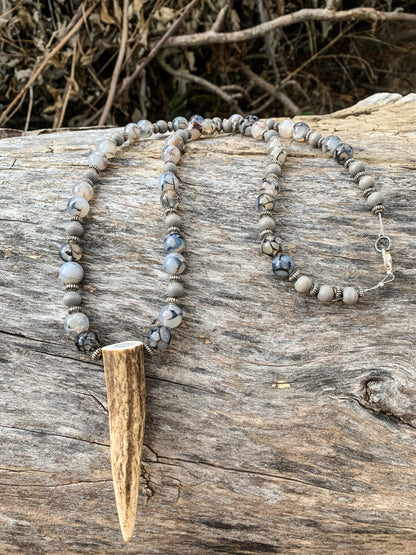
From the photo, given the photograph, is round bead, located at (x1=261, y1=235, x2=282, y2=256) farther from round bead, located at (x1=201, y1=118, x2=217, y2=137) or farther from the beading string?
round bead, located at (x1=201, y1=118, x2=217, y2=137)

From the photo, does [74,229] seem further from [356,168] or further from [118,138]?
[356,168]

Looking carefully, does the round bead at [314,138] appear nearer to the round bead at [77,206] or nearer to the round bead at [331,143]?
the round bead at [331,143]

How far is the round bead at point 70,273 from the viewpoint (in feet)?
5.09

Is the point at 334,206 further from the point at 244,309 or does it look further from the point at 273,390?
the point at 273,390

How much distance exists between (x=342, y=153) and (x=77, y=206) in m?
0.92

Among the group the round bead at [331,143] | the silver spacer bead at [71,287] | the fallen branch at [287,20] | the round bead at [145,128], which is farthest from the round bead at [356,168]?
the fallen branch at [287,20]

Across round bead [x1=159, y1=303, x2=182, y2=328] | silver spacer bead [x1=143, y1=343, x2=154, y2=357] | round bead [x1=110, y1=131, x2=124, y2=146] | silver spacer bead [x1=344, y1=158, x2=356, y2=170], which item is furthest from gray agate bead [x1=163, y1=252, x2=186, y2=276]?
silver spacer bead [x1=344, y1=158, x2=356, y2=170]

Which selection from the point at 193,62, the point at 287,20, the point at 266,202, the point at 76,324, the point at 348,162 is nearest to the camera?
the point at 76,324

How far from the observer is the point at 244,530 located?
147 centimetres

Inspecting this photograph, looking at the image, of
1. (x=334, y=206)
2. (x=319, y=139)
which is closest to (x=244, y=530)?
(x=334, y=206)

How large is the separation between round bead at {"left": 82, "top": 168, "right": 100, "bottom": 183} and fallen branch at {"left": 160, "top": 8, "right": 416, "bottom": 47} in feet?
4.78

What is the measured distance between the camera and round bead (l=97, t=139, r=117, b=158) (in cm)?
185

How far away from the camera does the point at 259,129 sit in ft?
6.46

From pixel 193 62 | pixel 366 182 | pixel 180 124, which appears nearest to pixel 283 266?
pixel 366 182
